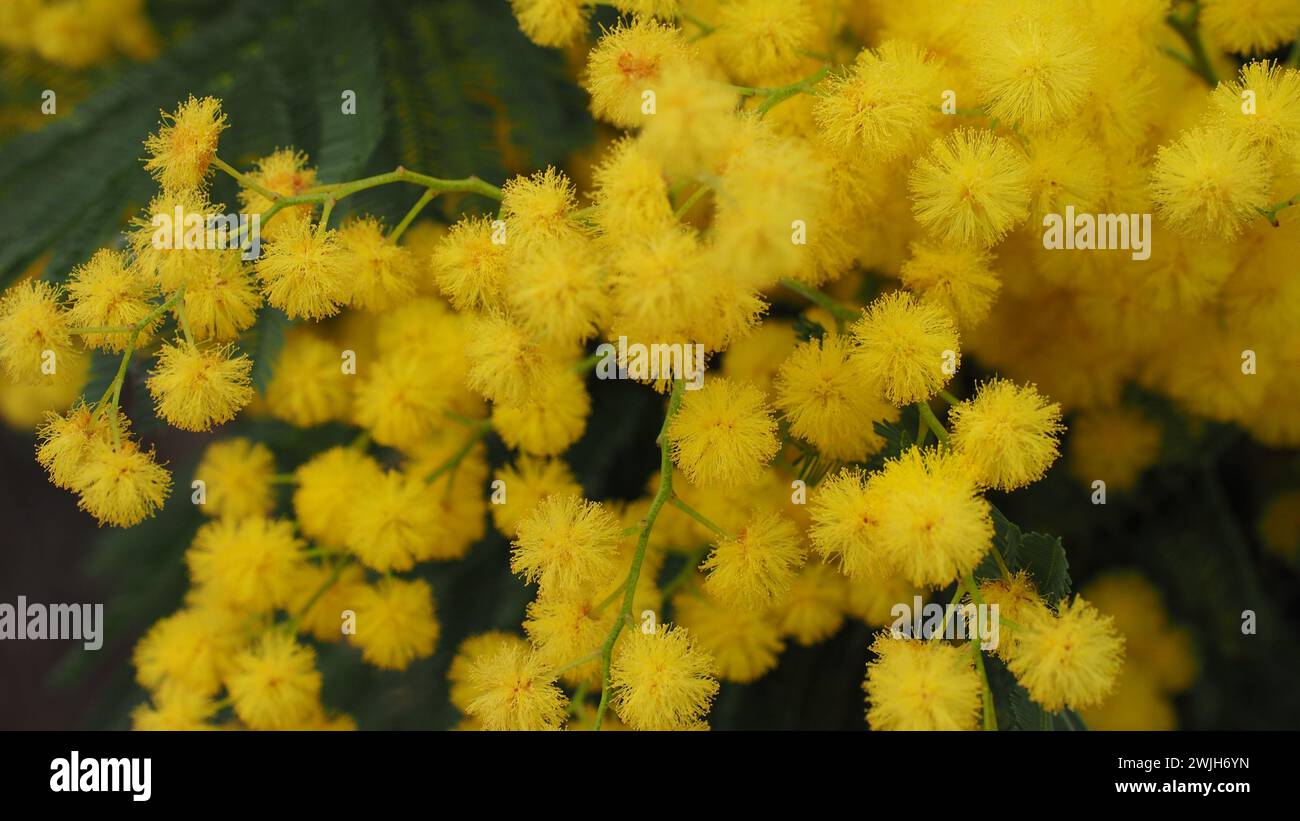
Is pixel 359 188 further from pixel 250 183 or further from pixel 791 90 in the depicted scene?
pixel 791 90

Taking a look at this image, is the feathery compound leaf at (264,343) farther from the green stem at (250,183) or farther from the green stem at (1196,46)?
the green stem at (1196,46)

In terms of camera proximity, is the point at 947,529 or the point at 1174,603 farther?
the point at 1174,603

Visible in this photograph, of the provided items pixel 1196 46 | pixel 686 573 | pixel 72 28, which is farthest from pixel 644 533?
pixel 72 28

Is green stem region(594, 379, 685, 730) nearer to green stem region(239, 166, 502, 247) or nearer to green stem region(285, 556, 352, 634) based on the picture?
green stem region(239, 166, 502, 247)

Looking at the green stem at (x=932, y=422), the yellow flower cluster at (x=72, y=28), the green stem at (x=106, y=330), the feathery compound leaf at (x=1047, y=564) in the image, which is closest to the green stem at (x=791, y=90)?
the green stem at (x=932, y=422)

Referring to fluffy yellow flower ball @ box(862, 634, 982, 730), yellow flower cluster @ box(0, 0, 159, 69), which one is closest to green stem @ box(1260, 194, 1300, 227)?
fluffy yellow flower ball @ box(862, 634, 982, 730)
